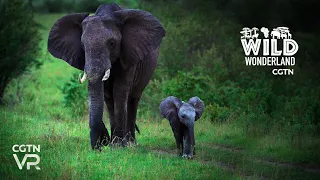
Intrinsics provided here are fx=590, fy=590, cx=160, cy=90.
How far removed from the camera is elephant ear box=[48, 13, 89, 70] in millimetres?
11016

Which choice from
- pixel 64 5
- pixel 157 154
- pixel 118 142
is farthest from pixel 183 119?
pixel 64 5

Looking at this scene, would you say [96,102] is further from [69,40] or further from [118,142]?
[69,40]

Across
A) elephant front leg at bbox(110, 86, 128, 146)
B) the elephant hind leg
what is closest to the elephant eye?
elephant front leg at bbox(110, 86, 128, 146)

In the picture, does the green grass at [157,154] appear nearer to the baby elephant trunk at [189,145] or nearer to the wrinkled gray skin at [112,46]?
the baby elephant trunk at [189,145]

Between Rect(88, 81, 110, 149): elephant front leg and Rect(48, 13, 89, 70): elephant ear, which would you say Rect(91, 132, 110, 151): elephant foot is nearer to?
Rect(88, 81, 110, 149): elephant front leg

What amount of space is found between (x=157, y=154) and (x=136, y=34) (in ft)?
7.60

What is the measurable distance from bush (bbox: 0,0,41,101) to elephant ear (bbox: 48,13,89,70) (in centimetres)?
752

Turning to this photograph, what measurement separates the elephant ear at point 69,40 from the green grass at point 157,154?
1.67m

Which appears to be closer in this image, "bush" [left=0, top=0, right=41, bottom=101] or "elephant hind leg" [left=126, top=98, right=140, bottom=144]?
"elephant hind leg" [left=126, top=98, right=140, bottom=144]

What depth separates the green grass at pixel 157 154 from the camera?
31.2 feet

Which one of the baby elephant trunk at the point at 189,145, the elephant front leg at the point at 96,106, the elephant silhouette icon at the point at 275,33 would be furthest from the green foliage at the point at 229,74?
the elephant front leg at the point at 96,106

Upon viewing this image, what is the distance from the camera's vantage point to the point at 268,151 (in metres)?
12.4

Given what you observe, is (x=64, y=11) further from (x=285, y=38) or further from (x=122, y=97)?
(x=122, y=97)

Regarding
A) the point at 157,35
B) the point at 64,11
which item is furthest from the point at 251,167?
the point at 64,11
